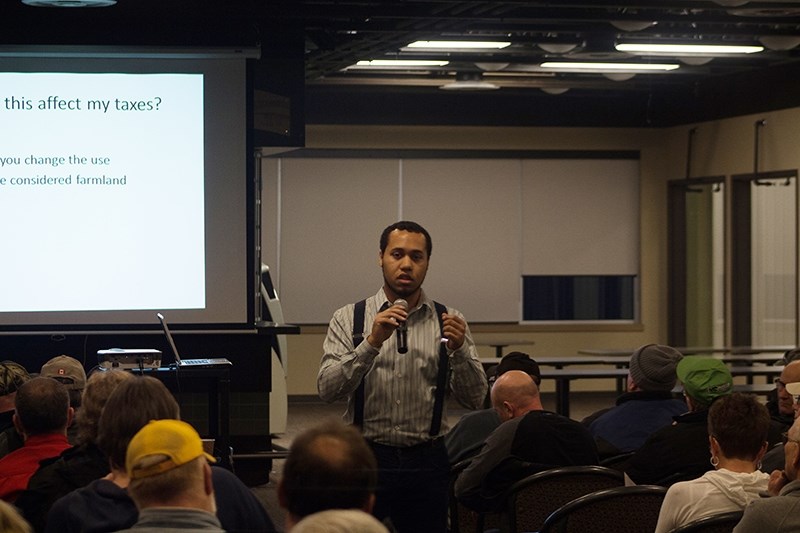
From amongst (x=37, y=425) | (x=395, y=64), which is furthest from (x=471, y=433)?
(x=395, y=64)

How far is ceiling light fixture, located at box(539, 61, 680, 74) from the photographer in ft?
36.2

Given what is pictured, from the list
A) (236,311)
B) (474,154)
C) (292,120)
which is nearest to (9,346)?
(236,311)

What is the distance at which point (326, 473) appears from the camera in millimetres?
1971

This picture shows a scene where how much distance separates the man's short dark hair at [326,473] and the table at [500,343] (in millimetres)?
9698

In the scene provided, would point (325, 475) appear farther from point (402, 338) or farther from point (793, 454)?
point (402, 338)

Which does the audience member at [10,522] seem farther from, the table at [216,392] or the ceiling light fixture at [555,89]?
the ceiling light fixture at [555,89]

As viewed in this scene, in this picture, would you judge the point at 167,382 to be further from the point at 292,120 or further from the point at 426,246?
the point at 426,246

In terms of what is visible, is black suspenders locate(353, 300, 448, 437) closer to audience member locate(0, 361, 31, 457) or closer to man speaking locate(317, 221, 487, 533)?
man speaking locate(317, 221, 487, 533)

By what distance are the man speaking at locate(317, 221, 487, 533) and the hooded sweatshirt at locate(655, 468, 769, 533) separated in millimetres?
696

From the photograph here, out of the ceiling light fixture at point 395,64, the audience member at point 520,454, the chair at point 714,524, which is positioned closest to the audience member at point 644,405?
the audience member at point 520,454

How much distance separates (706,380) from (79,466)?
2.43 metres

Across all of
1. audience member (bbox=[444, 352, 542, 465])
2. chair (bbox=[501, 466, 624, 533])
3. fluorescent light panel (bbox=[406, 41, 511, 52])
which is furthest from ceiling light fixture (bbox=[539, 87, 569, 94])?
chair (bbox=[501, 466, 624, 533])

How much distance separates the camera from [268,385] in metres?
7.77

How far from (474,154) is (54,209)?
686 centimetres
